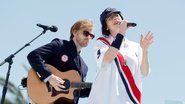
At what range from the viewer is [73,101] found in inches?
185

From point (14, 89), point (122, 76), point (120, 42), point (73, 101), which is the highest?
point (120, 42)

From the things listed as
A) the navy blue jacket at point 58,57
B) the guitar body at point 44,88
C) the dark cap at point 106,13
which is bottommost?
the guitar body at point 44,88

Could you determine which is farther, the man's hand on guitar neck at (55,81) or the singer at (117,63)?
the man's hand on guitar neck at (55,81)

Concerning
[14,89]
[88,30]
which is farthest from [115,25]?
[14,89]

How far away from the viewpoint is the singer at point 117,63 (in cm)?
372

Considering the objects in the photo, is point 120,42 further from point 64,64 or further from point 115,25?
point 64,64

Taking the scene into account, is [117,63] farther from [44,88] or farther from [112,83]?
[44,88]

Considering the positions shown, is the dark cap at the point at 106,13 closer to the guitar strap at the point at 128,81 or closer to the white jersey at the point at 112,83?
the white jersey at the point at 112,83

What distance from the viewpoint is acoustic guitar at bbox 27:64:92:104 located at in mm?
4715

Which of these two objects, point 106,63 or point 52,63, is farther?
point 52,63

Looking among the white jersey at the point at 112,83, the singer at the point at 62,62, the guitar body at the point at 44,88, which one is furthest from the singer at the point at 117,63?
the guitar body at the point at 44,88

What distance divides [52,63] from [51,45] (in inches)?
8.2

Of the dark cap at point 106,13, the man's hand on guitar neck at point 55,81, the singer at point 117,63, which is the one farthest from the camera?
the man's hand on guitar neck at point 55,81

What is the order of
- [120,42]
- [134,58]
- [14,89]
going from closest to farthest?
[120,42]
[134,58]
[14,89]
